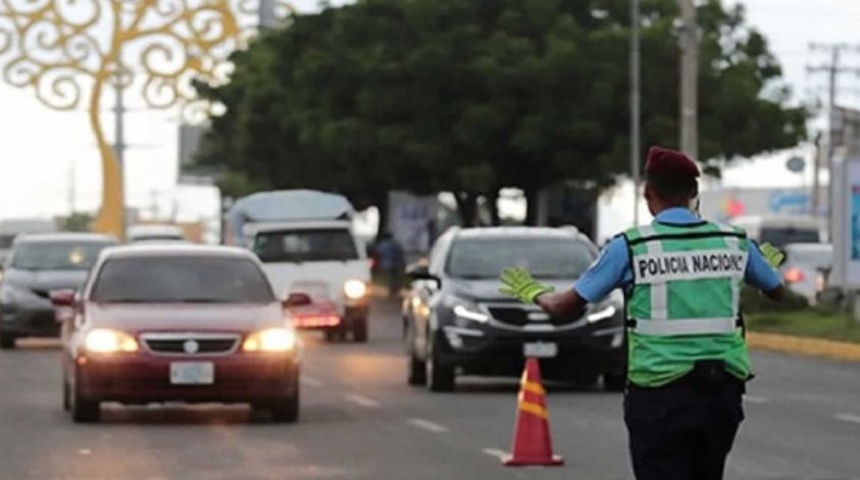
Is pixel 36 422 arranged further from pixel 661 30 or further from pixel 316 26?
pixel 316 26

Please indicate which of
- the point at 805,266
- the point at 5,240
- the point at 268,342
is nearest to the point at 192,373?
the point at 268,342

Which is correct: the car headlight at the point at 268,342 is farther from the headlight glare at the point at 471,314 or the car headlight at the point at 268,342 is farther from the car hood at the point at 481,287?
the car hood at the point at 481,287

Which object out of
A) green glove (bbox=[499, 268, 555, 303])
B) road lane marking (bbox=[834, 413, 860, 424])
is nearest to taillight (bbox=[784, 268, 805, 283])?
road lane marking (bbox=[834, 413, 860, 424])

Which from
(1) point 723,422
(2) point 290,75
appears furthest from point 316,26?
(1) point 723,422

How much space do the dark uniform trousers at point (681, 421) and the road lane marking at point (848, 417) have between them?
543 inches

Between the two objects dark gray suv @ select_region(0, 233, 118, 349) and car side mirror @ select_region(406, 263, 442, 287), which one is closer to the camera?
car side mirror @ select_region(406, 263, 442, 287)

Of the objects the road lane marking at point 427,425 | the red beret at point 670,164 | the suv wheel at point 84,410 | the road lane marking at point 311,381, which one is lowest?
the road lane marking at point 311,381

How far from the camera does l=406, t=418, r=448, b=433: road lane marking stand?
22.4 metres

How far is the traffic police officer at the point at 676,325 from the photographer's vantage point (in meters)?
10.1

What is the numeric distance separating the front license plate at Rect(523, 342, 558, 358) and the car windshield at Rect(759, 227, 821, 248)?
1713 inches

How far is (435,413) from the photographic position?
24594 mm

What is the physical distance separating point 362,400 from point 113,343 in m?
4.64

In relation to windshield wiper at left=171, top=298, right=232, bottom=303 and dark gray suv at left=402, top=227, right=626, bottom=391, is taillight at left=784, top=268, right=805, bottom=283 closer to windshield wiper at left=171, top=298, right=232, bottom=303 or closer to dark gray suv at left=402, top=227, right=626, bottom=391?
dark gray suv at left=402, top=227, right=626, bottom=391

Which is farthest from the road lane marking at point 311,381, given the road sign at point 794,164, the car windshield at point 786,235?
the road sign at point 794,164
